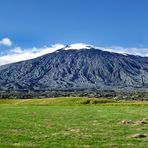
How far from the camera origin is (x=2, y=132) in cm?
3219

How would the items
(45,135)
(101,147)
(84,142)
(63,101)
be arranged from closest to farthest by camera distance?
(101,147) → (84,142) → (45,135) → (63,101)

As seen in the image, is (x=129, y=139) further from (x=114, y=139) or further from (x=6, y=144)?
(x=6, y=144)

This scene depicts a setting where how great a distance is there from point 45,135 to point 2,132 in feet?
12.9

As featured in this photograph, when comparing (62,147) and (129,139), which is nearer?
(62,147)

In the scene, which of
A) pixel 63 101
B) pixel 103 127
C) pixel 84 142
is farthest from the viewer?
pixel 63 101

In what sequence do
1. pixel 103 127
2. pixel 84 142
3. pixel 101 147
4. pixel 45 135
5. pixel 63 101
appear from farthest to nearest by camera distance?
pixel 63 101 < pixel 103 127 < pixel 45 135 < pixel 84 142 < pixel 101 147

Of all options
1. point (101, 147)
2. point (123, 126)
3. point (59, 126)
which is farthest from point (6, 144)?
point (123, 126)

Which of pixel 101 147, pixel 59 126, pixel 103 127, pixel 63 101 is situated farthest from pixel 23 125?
pixel 63 101

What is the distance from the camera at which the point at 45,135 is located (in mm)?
30438

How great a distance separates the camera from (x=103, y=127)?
3581cm

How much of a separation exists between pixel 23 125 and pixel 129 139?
42.2 ft

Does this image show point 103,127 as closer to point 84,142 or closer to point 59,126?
point 59,126

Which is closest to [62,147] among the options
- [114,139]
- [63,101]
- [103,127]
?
[114,139]

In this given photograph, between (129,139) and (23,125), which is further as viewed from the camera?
(23,125)
